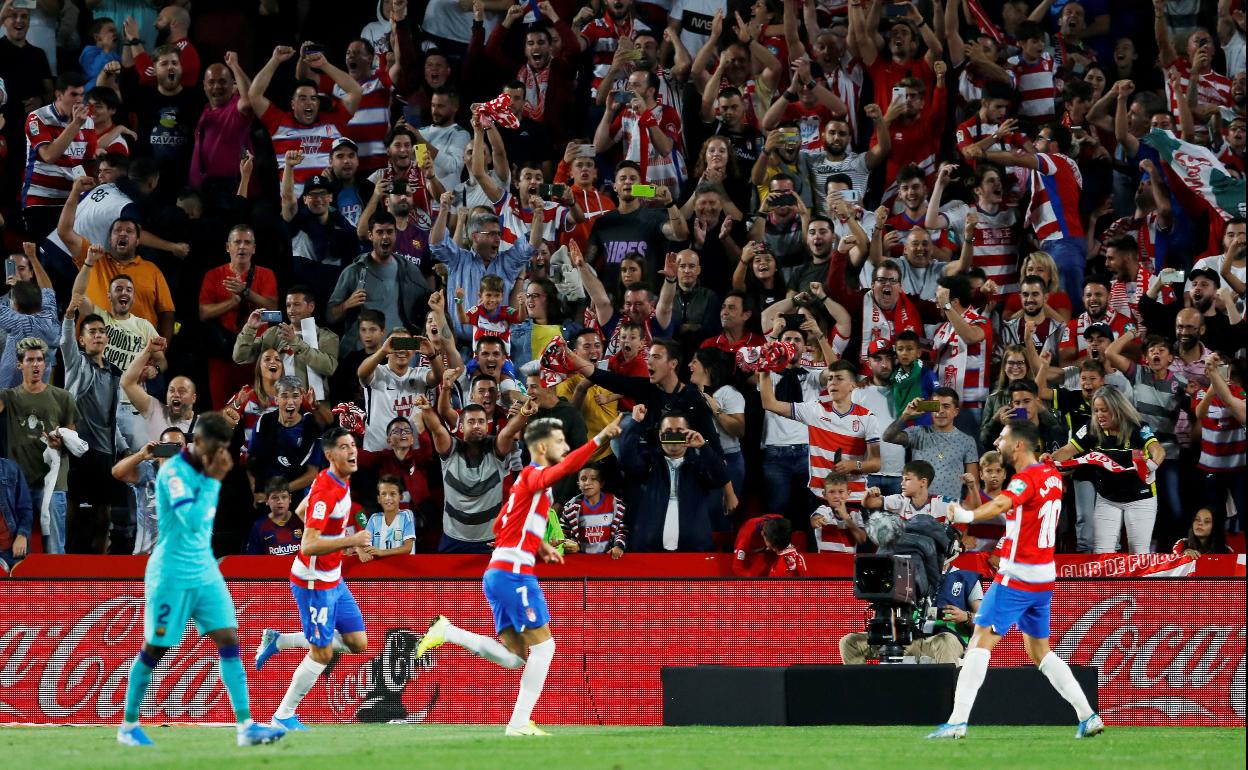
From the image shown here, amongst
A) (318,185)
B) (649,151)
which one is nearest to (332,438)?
(318,185)

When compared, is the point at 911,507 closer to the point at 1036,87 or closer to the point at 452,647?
the point at 452,647

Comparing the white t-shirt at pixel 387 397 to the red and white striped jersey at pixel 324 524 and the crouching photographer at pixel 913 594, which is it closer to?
the red and white striped jersey at pixel 324 524

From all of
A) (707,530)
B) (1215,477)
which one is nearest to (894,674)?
(707,530)

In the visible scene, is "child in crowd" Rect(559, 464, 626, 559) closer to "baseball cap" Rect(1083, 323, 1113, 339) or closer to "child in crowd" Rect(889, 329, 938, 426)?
"child in crowd" Rect(889, 329, 938, 426)

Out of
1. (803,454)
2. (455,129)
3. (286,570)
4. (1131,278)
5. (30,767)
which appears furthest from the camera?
(455,129)

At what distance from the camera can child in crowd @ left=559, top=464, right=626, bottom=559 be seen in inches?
587

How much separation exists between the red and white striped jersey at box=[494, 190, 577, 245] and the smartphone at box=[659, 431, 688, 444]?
3.80 metres

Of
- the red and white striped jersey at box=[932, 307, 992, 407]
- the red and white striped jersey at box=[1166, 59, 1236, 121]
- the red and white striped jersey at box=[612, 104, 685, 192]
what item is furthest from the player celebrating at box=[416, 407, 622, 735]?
the red and white striped jersey at box=[1166, 59, 1236, 121]

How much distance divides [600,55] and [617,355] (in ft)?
16.5

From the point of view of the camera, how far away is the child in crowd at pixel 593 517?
14.9 metres

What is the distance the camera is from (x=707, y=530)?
14875 millimetres

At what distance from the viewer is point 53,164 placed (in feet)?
60.8

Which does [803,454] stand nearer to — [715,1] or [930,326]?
[930,326]

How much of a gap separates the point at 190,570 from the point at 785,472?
668 cm
